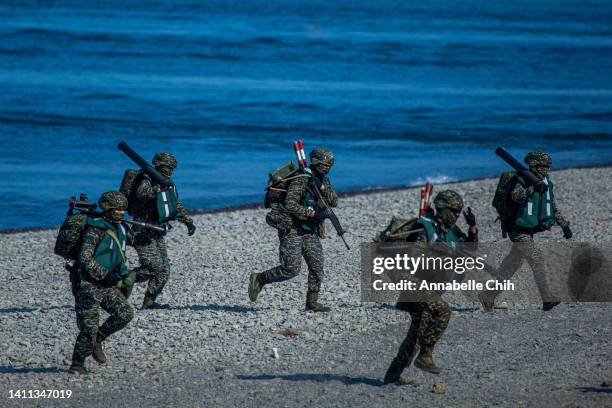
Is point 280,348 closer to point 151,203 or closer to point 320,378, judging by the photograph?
point 320,378

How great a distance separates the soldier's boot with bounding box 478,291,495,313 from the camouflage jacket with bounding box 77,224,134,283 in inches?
204

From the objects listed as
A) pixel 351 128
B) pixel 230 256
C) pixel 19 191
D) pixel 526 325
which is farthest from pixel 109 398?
pixel 351 128

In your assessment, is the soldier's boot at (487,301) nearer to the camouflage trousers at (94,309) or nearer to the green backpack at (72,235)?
the camouflage trousers at (94,309)

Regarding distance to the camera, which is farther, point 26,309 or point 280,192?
point 26,309

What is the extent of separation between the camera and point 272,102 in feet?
172

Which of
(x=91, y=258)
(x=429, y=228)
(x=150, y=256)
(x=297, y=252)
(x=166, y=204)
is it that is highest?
(x=166, y=204)

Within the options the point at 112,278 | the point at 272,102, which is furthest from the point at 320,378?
the point at 272,102

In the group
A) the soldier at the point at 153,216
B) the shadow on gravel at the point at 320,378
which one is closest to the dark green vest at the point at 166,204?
the soldier at the point at 153,216

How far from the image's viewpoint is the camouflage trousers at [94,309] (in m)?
10.2

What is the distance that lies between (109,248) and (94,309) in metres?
0.63

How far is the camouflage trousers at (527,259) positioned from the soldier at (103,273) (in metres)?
4.81

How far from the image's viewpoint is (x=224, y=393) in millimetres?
10086

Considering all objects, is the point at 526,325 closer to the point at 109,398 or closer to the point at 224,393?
the point at 224,393

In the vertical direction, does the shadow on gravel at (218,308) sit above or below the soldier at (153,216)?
below
